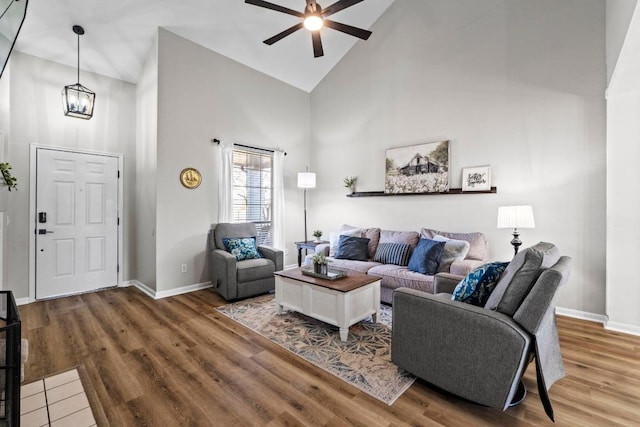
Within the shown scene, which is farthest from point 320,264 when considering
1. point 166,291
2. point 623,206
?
point 623,206

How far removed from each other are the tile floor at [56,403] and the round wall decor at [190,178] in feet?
8.50

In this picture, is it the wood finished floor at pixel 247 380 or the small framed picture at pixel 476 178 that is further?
the small framed picture at pixel 476 178

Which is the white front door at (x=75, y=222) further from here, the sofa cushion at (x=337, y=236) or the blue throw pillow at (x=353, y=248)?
the blue throw pillow at (x=353, y=248)

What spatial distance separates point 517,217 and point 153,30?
16.5 feet

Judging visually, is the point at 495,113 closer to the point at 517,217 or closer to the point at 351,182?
the point at 517,217

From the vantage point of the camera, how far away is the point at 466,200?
4.00 metres

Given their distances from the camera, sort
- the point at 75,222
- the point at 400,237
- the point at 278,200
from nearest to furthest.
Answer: the point at 75,222 → the point at 400,237 → the point at 278,200

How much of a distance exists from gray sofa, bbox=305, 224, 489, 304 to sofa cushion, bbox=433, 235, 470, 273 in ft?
0.06

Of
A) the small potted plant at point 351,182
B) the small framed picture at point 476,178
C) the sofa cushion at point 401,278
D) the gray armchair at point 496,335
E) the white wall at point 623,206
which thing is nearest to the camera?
the gray armchair at point 496,335

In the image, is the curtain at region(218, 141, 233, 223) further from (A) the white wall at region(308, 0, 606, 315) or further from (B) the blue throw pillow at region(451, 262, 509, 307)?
(B) the blue throw pillow at region(451, 262, 509, 307)

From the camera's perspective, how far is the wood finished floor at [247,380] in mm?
1777

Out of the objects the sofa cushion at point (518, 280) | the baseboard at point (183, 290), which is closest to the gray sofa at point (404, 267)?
the sofa cushion at point (518, 280)

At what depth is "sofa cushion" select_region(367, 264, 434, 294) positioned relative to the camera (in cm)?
330

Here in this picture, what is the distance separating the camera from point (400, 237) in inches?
166
